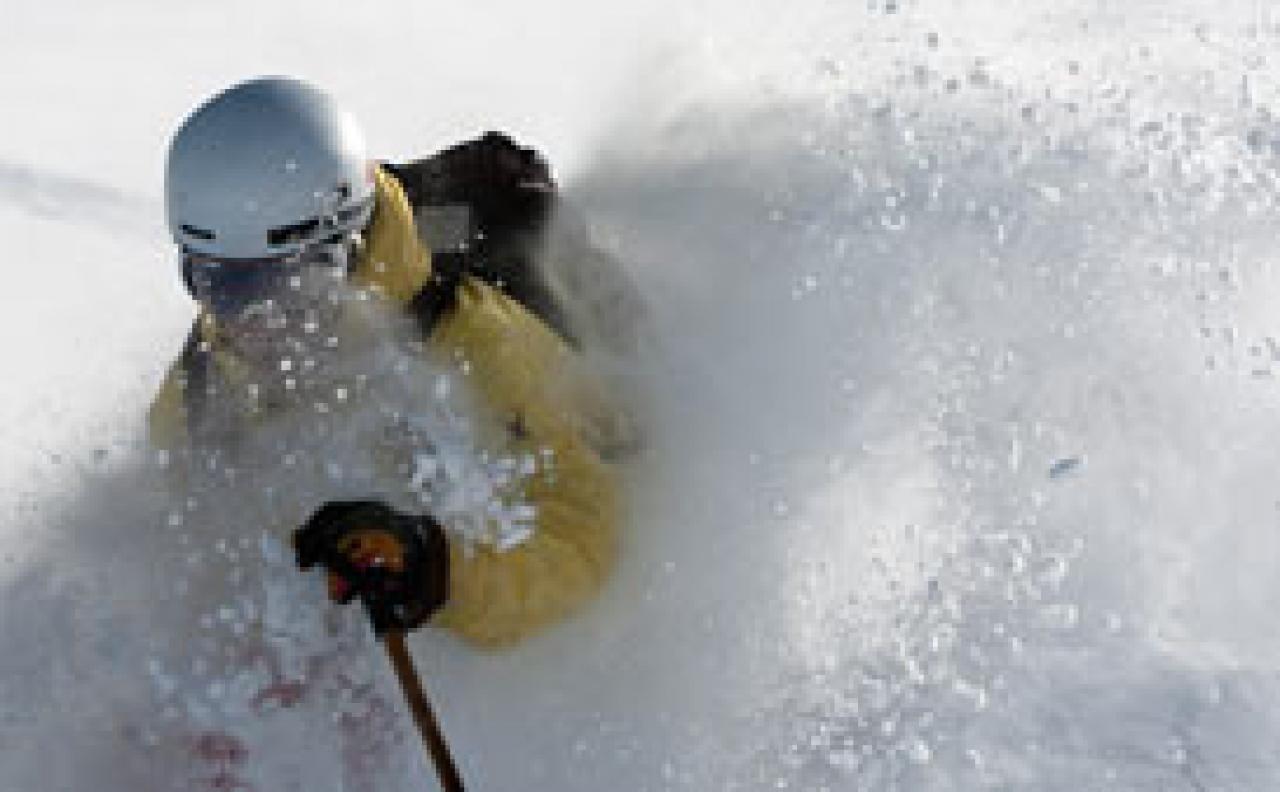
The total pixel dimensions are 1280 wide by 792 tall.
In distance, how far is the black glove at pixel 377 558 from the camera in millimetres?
3615

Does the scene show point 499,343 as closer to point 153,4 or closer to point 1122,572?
point 1122,572

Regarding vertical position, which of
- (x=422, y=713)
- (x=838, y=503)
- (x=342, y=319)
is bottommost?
(x=838, y=503)

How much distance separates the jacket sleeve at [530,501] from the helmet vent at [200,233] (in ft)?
1.84

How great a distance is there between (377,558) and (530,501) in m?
0.66

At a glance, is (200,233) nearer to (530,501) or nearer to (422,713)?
(530,501)

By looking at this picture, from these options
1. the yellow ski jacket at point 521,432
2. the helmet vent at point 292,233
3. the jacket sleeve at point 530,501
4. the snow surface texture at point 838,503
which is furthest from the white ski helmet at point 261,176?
the snow surface texture at point 838,503

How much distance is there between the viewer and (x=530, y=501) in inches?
166

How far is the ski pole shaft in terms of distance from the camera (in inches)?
143

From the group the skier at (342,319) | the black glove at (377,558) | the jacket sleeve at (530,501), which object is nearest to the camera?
the black glove at (377,558)

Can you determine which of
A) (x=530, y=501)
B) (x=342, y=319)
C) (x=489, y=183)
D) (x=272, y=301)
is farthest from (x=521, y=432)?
(x=489, y=183)

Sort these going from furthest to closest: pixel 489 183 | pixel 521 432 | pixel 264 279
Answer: pixel 489 183 < pixel 521 432 < pixel 264 279

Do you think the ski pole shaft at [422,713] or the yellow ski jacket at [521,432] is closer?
the ski pole shaft at [422,713]

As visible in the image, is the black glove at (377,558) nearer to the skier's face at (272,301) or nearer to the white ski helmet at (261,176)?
the skier's face at (272,301)

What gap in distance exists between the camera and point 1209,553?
4.82 metres
